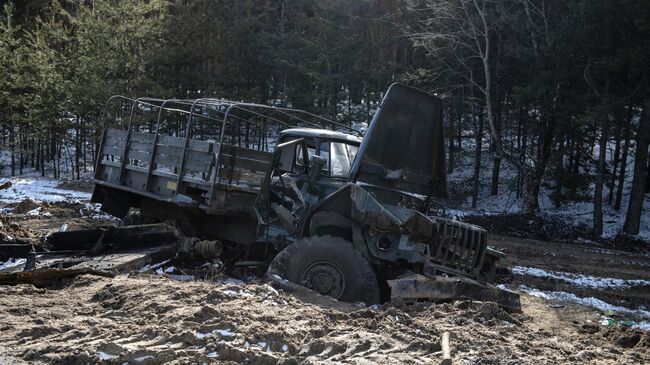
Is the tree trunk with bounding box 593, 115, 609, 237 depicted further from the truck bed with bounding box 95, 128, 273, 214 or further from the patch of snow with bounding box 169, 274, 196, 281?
the patch of snow with bounding box 169, 274, 196, 281

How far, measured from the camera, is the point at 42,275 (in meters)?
7.62

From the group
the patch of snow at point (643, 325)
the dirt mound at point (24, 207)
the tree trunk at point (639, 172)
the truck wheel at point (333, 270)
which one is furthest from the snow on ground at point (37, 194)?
the tree trunk at point (639, 172)

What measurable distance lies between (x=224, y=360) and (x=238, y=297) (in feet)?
6.06

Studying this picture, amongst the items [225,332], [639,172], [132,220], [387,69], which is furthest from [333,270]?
[387,69]

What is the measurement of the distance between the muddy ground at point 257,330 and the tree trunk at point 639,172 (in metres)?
13.9

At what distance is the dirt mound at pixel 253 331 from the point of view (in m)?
5.22

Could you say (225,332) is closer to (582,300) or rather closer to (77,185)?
(582,300)

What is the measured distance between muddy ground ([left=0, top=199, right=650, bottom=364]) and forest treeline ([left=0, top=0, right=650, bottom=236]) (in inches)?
532

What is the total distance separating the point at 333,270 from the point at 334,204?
3.05 feet

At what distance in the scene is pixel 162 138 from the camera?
1041 centimetres

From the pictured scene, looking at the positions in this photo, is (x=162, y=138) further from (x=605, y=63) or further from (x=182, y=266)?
(x=605, y=63)

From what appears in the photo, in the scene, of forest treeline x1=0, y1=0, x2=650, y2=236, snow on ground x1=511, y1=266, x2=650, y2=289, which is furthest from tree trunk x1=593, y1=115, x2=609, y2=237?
snow on ground x1=511, y1=266, x2=650, y2=289

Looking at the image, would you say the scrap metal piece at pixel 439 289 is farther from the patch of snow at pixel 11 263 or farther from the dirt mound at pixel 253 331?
the patch of snow at pixel 11 263

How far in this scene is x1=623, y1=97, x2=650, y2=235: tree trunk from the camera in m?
19.8
